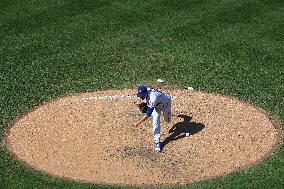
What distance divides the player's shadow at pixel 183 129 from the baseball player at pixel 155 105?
0.54 meters

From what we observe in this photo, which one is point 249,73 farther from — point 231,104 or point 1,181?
point 1,181

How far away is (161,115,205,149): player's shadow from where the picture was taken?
14.6 meters

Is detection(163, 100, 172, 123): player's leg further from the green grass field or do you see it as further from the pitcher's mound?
the green grass field

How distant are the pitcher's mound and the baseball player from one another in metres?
0.52

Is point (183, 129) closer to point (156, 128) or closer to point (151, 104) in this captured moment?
point (156, 128)

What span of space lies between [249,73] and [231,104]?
7.96 ft

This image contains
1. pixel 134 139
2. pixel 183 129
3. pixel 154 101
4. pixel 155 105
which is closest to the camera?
pixel 154 101

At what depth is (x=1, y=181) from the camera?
13.0 m

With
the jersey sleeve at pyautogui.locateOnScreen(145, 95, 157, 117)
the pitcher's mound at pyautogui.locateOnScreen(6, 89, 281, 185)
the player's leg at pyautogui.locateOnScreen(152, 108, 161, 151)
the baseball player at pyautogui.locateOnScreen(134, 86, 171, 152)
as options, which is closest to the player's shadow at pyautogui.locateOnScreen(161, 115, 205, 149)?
the pitcher's mound at pyautogui.locateOnScreen(6, 89, 281, 185)

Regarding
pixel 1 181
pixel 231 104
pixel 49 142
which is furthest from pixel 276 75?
→ pixel 1 181

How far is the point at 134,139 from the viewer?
14586 millimetres

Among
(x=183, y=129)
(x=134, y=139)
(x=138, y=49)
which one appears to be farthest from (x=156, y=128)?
(x=138, y=49)

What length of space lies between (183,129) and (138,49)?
5.96m

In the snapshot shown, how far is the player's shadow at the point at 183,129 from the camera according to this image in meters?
14.6
